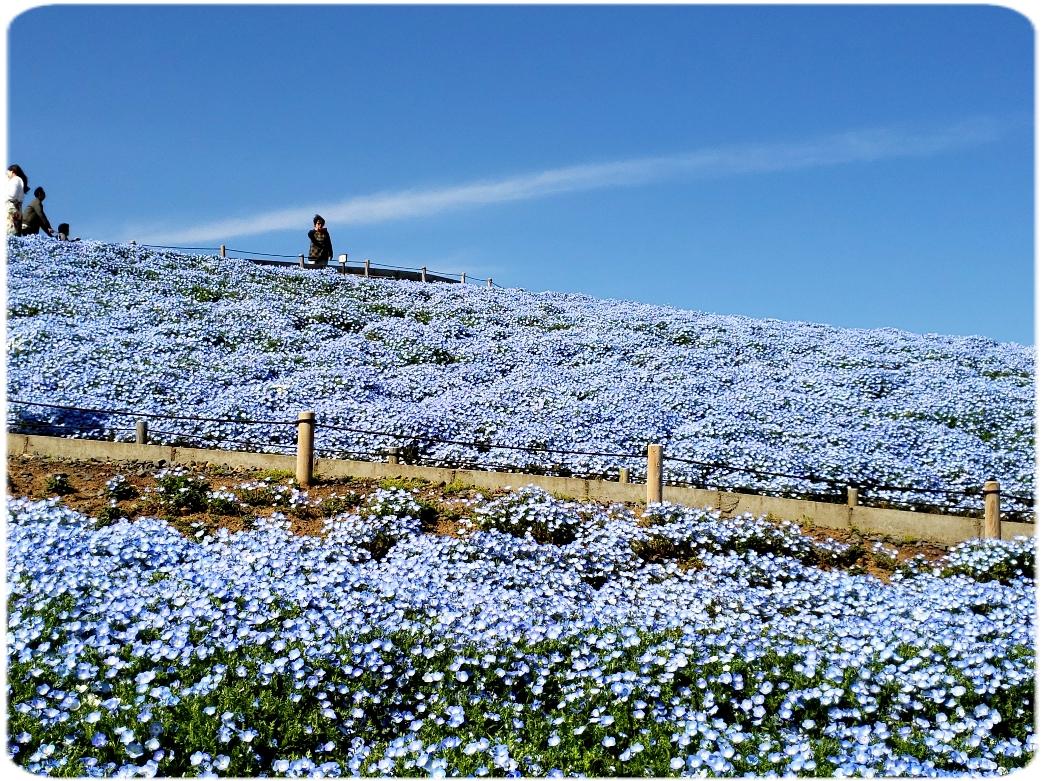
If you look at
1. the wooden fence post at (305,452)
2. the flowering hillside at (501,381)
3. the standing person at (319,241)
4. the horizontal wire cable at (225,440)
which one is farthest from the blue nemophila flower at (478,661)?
the standing person at (319,241)

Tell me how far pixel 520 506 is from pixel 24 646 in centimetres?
480

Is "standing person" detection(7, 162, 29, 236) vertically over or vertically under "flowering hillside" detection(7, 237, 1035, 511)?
over

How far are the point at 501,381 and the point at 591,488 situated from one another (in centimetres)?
558

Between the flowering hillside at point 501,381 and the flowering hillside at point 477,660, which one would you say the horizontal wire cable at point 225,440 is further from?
the flowering hillside at point 477,660

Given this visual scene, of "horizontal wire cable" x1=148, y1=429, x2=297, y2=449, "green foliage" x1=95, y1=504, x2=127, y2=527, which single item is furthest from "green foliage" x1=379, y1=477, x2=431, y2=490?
"green foliage" x1=95, y1=504, x2=127, y2=527

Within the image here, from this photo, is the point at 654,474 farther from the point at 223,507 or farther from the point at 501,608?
the point at 223,507

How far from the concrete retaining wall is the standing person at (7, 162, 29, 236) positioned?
1294 centimetres

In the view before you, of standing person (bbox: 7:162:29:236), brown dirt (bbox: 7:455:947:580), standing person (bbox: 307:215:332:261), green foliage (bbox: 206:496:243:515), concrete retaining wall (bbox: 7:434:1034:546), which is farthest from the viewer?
Answer: standing person (bbox: 307:215:332:261)

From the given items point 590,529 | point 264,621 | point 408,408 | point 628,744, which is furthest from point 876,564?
point 408,408

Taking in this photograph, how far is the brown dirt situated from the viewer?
8914 millimetres

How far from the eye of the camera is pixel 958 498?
11.9 meters

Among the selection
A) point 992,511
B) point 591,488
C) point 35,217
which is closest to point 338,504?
point 591,488

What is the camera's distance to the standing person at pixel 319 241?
27.3 meters

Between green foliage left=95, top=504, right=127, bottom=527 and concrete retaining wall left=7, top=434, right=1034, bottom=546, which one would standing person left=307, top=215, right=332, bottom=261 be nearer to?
concrete retaining wall left=7, top=434, right=1034, bottom=546
